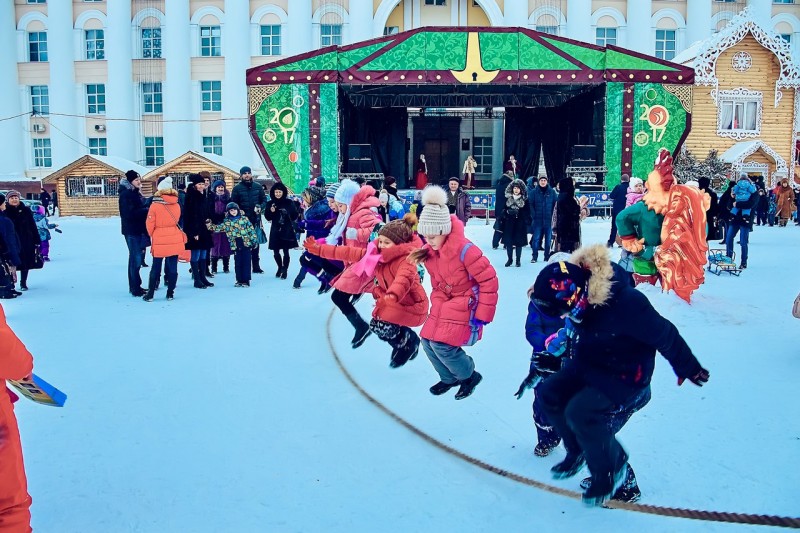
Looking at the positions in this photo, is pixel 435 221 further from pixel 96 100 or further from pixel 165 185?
pixel 96 100

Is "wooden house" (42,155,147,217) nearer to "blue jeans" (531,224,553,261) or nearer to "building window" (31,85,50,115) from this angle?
"building window" (31,85,50,115)

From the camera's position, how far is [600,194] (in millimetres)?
20625

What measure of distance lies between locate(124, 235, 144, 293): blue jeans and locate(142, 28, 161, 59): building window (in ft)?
91.4

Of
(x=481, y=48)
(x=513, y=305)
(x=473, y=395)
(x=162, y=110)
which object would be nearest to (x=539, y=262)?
(x=513, y=305)

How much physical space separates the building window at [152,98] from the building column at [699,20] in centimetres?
2561

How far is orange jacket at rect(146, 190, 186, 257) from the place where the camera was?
8.35 metres

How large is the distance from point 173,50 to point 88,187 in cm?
877

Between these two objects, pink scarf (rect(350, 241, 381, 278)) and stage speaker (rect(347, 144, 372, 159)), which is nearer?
pink scarf (rect(350, 241, 381, 278))

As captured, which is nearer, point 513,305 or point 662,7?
point 513,305

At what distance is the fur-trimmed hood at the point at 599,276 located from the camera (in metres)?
2.84

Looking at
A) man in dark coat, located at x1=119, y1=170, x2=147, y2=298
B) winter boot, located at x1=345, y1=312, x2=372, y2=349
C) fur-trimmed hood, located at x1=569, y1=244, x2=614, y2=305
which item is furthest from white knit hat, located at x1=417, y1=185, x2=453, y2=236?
man in dark coat, located at x1=119, y1=170, x2=147, y2=298

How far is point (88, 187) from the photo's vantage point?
28.2m

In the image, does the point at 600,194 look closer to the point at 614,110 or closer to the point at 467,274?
the point at 614,110

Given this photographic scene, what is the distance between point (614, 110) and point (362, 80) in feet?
23.2
